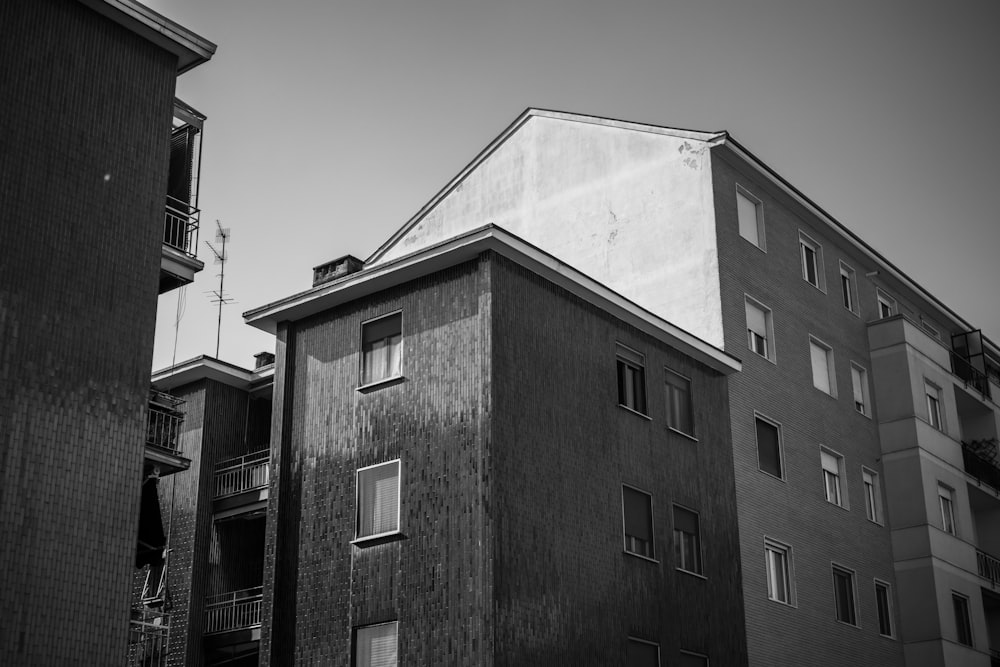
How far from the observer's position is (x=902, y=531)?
36.1m

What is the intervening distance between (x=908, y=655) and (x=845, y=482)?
16.5 ft

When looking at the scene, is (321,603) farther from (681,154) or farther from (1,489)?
(681,154)

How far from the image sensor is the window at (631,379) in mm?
27891

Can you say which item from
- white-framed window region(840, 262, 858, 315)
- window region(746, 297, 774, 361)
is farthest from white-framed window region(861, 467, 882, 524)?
→ window region(746, 297, 774, 361)

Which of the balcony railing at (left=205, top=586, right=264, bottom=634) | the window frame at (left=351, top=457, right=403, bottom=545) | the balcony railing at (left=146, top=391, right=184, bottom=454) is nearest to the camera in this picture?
the balcony railing at (left=146, top=391, right=184, bottom=454)

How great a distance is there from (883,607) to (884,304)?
1047 centimetres

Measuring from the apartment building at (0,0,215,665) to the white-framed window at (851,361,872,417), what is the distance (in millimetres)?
22411

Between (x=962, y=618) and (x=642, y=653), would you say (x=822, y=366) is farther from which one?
(x=642, y=653)

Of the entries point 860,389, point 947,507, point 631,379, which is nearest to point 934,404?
point 947,507

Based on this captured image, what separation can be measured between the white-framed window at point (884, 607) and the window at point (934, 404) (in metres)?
6.23

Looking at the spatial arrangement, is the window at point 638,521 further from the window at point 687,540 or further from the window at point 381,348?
the window at point 381,348

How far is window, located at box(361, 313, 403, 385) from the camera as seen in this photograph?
26391 millimetres

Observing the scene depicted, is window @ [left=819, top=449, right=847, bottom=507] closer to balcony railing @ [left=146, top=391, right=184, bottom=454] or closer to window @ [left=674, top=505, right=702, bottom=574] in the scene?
window @ [left=674, top=505, right=702, bottom=574]

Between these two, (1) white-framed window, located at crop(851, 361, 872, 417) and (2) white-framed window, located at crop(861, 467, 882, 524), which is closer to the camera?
(2) white-framed window, located at crop(861, 467, 882, 524)
